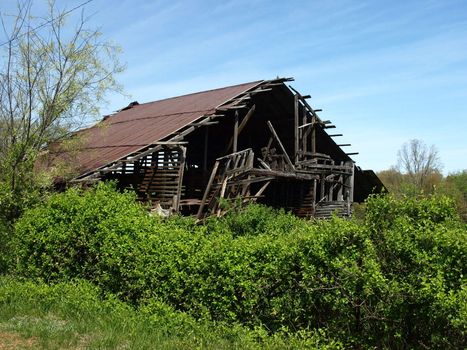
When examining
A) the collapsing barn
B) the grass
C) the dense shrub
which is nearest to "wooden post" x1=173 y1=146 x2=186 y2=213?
the collapsing barn

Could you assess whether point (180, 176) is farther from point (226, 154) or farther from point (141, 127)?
point (226, 154)

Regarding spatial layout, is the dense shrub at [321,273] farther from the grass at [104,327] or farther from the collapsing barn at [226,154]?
the collapsing barn at [226,154]

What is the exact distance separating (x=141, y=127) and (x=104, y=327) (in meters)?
14.1

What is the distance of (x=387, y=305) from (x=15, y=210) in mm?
9232

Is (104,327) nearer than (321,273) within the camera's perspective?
No

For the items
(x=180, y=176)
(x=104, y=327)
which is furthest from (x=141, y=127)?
(x=104, y=327)

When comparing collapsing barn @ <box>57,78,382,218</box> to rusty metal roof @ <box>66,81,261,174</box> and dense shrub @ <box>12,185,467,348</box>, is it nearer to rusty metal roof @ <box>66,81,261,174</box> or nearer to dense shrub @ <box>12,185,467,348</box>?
rusty metal roof @ <box>66,81,261,174</box>

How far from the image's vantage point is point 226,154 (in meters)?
20.9

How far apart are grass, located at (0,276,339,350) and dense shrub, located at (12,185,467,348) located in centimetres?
23

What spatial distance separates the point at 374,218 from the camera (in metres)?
5.85

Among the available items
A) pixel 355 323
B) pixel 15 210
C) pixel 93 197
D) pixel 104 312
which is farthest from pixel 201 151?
pixel 355 323

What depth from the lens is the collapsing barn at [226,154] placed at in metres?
16.0

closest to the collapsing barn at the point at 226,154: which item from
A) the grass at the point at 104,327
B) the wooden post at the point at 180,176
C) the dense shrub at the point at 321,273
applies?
the wooden post at the point at 180,176

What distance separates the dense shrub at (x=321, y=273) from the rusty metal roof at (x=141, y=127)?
7201mm
